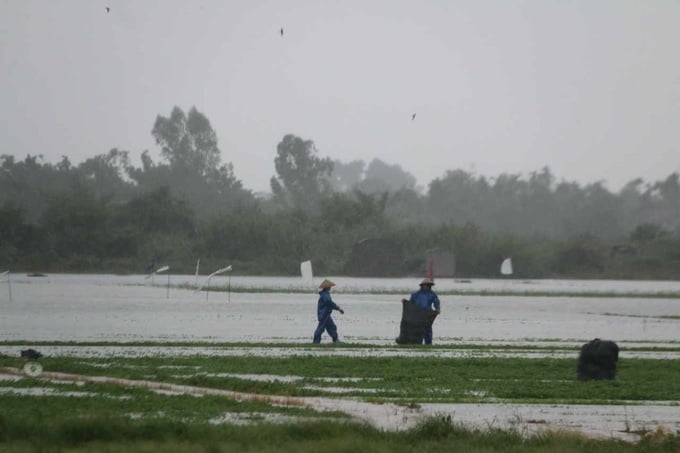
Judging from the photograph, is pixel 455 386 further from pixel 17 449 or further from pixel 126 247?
pixel 126 247

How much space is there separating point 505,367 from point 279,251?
71021 millimetres

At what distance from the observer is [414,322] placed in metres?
29.3

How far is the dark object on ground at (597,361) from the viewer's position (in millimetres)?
21609

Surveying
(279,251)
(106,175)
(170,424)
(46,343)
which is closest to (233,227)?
(279,251)

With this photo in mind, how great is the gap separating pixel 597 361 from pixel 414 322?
812 cm

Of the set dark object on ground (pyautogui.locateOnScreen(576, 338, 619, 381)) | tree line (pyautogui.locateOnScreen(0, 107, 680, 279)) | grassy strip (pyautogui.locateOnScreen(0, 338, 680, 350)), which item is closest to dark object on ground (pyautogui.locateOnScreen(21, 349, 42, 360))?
grassy strip (pyautogui.locateOnScreen(0, 338, 680, 350))

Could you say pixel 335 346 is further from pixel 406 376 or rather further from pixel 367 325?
pixel 367 325

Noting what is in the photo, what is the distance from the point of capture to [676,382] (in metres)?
21.8

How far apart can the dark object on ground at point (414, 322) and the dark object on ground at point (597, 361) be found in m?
A: 7.16

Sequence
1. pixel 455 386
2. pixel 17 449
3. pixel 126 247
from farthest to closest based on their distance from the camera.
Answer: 1. pixel 126 247
2. pixel 455 386
3. pixel 17 449

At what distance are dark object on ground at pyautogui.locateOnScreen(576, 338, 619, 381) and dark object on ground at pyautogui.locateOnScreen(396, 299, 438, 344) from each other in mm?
7158

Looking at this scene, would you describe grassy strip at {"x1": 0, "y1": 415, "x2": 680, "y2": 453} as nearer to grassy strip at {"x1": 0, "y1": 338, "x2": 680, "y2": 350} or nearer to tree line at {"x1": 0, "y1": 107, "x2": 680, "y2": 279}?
grassy strip at {"x1": 0, "y1": 338, "x2": 680, "y2": 350}

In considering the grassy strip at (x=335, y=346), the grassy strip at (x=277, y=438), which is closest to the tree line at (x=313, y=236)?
the grassy strip at (x=335, y=346)

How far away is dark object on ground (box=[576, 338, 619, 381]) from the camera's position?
2161 cm
